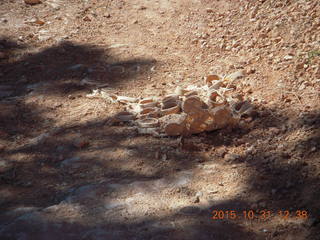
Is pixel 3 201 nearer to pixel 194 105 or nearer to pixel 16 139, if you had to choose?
pixel 16 139

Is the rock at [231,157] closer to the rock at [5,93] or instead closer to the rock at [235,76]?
the rock at [235,76]

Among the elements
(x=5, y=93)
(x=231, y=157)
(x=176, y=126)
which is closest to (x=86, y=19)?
(x=5, y=93)

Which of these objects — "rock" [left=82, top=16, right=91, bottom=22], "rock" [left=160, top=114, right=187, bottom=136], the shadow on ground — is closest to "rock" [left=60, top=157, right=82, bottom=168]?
the shadow on ground

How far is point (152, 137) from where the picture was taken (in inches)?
139

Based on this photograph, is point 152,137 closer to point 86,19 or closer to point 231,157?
point 231,157

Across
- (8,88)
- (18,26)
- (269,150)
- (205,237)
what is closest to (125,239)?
(205,237)

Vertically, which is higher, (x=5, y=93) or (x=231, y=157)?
(x=5, y=93)

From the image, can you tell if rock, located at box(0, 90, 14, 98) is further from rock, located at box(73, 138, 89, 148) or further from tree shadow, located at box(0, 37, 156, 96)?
rock, located at box(73, 138, 89, 148)

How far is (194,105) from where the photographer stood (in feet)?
11.7
